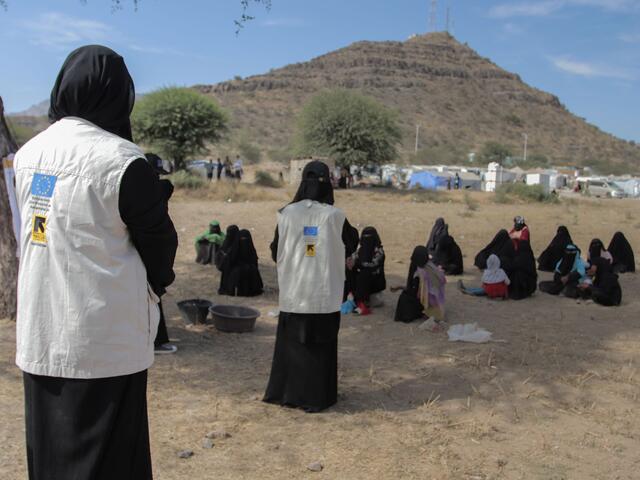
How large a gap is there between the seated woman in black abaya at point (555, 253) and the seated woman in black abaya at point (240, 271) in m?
5.26

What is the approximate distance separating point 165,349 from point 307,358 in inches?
71.4

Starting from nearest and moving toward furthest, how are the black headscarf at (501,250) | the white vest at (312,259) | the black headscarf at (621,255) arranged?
the white vest at (312,259), the black headscarf at (501,250), the black headscarf at (621,255)

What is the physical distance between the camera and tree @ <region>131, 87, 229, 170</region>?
2592 cm

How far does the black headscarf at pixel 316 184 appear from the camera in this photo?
4434 mm

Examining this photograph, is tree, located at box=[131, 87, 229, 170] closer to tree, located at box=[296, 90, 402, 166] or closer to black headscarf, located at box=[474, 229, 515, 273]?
tree, located at box=[296, 90, 402, 166]

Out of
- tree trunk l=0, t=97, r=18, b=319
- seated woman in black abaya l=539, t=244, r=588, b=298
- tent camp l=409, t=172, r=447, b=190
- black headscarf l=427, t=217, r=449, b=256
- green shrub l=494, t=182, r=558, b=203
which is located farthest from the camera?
tent camp l=409, t=172, r=447, b=190

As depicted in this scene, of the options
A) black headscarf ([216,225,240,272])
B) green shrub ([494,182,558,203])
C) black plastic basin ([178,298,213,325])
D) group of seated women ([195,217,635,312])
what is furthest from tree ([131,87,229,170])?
black plastic basin ([178,298,213,325])

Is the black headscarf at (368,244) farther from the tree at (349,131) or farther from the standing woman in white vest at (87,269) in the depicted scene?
the tree at (349,131)

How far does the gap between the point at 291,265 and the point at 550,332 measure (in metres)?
3.86

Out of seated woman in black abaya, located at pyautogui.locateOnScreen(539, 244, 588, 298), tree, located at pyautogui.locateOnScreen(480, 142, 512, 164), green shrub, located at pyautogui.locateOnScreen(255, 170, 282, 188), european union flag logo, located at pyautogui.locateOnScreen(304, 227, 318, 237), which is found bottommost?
seated woman in black abaya, located at pyautogui.locateOnScreen(539, 244, 588, 298)

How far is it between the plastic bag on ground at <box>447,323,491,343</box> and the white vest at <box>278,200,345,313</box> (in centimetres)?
246

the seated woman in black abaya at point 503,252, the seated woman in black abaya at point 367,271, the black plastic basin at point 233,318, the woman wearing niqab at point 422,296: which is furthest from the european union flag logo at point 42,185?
the seated woman in black abaya at point 503,252

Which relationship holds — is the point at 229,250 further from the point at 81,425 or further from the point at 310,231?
the point at 81,425

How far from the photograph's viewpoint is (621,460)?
3.86 meters
